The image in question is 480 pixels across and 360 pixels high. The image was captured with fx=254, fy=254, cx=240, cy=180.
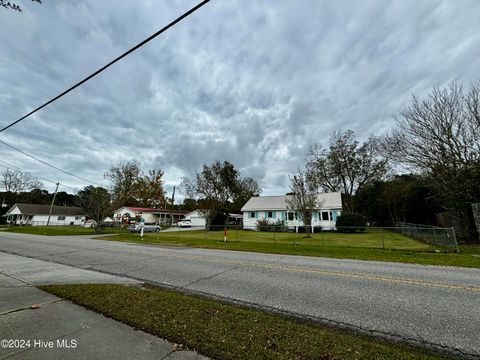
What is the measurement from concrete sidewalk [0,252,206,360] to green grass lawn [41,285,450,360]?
0.21 m

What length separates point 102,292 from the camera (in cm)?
563

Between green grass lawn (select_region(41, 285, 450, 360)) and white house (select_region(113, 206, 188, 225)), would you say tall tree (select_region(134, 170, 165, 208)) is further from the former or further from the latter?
green grass lawn (select_region(41, 285, 450, 360))

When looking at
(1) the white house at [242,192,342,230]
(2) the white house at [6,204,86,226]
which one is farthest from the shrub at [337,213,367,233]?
(2) the white house at [6,204,86,226]

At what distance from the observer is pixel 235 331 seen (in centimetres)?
376

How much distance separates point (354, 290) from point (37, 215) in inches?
3095

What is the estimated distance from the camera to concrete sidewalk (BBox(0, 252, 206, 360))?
127 inches

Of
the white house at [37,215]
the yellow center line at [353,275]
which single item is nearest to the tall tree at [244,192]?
the white house at [37,215]

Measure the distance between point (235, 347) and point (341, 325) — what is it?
2107mm

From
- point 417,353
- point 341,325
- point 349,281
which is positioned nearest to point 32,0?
point 341,325

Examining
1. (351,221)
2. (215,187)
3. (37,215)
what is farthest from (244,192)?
(37,215)

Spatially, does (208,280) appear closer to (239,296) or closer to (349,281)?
(239,296)

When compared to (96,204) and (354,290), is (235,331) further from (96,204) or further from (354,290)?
(96,204)

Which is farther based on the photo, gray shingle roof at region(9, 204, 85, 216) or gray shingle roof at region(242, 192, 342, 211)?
gray shingle roof at region(9, 204, 85, 216)

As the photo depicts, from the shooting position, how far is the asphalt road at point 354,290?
4.28 metres
